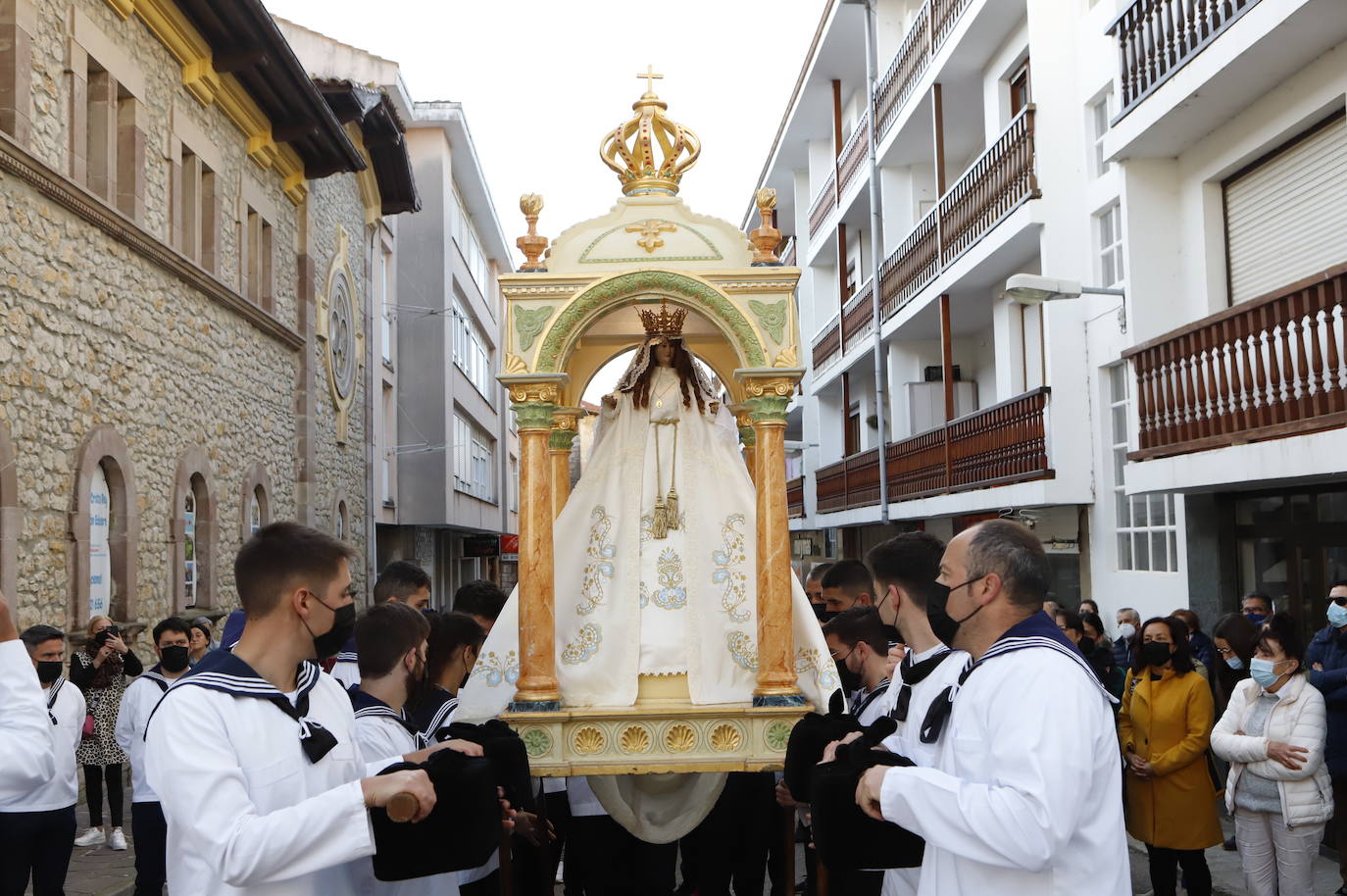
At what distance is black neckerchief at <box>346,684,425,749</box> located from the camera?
4750 mm

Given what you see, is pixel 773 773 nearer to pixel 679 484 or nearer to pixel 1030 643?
pixel 679 484

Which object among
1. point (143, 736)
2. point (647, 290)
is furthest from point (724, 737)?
point (143, 736)

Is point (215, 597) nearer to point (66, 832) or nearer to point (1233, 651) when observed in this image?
point (66, 832)

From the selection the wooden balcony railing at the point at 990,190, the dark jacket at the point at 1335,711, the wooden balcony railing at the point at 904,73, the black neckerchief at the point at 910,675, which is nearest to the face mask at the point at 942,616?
the black neckerchief at the point at 910,675

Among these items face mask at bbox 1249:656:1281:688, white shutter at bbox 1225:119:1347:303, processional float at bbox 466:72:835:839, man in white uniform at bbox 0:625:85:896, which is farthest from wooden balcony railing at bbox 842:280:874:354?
man in white uniform at bbox 0:625:85:896

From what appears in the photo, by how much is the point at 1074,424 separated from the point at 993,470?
2188 millimetres

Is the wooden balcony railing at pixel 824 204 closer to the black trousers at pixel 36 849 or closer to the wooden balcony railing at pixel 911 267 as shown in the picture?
the wooden balcony railing at pixel 911 267

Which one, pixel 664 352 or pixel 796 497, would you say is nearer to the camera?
pixel 664 352

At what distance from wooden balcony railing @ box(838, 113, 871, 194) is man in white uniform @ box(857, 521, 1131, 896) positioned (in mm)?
20696

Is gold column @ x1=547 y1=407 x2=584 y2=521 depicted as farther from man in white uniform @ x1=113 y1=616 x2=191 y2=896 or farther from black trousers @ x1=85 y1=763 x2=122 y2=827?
black trousers @ x1=85 y1=763 x2=122 y2=827

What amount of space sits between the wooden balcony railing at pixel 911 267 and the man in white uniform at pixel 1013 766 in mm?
16571

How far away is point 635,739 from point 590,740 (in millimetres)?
229

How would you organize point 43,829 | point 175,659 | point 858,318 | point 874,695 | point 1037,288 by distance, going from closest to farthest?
point 874,695, point 43,829, point 175,659, point 1037,288, point 858,318

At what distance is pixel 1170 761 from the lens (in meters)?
7.21
